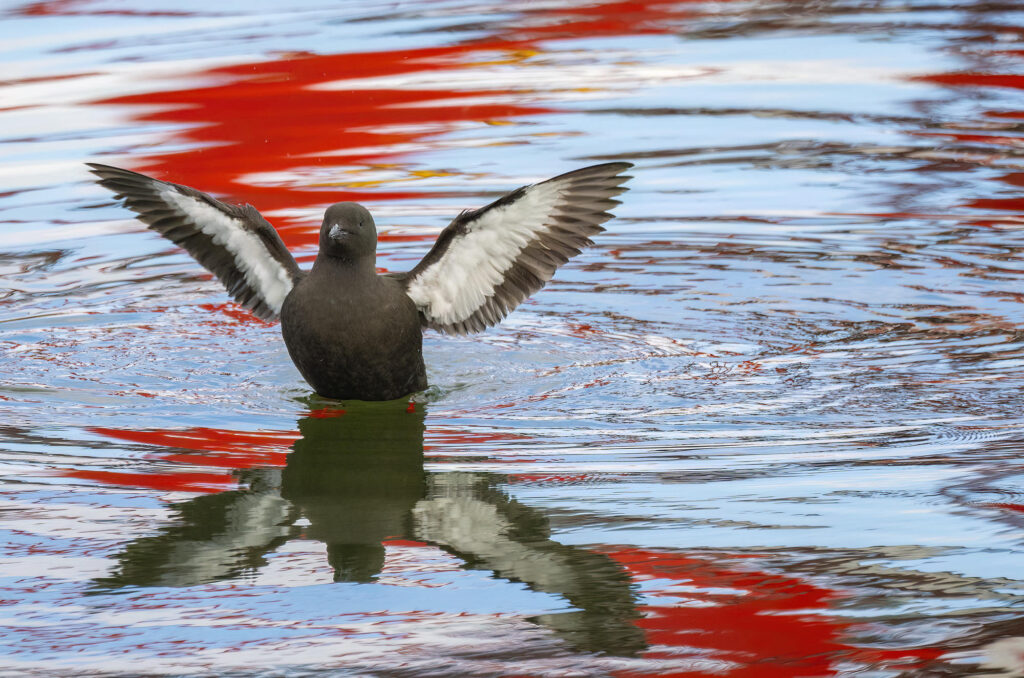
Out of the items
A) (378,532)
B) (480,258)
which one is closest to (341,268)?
(480,258)

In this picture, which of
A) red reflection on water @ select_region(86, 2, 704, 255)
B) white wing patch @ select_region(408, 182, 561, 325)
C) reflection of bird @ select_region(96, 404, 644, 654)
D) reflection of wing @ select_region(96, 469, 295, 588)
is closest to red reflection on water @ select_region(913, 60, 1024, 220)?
red reflection on water @ select_region(86, 2, 704, 255)

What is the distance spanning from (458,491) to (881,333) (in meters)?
2.88

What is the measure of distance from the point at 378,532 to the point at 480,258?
2.11 m

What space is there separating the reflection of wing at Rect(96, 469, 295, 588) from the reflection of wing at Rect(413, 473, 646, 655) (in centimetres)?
48

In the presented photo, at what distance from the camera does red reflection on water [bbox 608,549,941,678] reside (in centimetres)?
376

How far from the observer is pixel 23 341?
289 inches

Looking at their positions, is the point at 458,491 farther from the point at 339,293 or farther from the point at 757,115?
the point at 757,115

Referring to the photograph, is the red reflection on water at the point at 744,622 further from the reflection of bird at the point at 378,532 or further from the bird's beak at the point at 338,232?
the bird's beak at the point at 338,232

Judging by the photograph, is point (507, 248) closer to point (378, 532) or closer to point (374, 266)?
point (374, 266)

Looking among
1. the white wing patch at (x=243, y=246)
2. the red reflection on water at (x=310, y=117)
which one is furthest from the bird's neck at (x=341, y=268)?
the red reflection on water at (x=310, y=117)

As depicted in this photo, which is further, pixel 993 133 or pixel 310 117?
pixel 310 117

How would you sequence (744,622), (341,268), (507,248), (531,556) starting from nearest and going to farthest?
(744,622) → (531,556) → (341,268) → (507,248)

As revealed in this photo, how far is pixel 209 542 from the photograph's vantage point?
4594mm

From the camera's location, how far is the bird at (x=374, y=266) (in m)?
6.26
